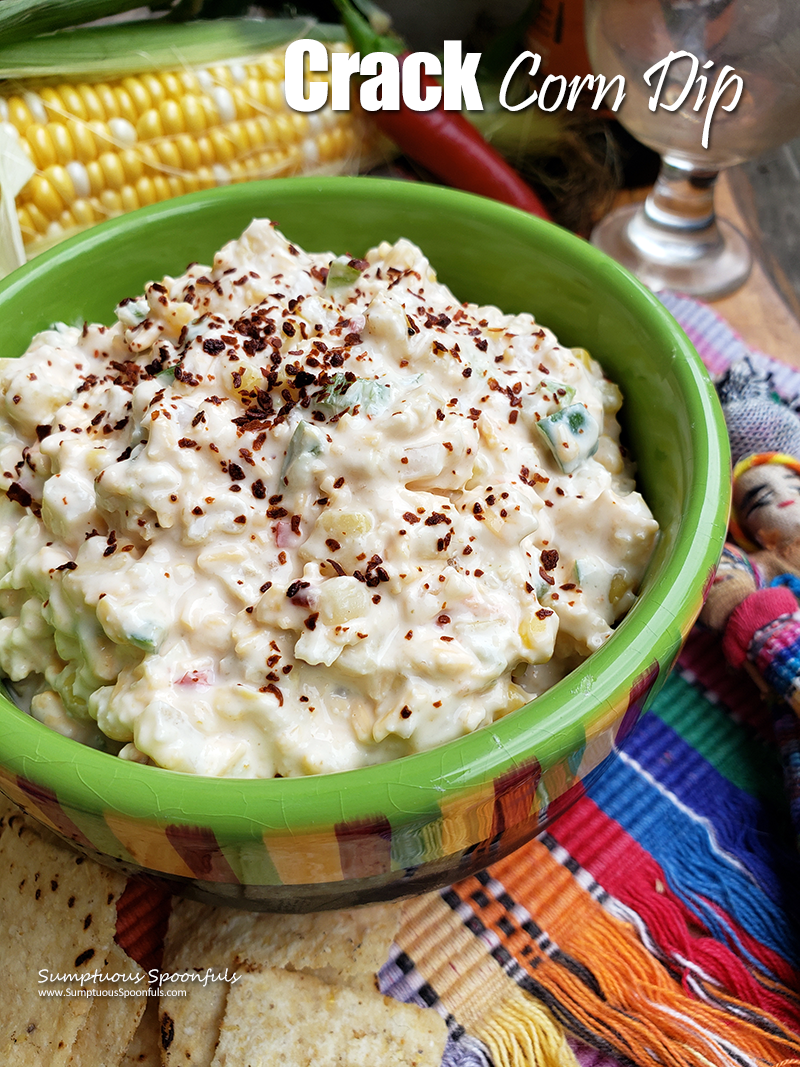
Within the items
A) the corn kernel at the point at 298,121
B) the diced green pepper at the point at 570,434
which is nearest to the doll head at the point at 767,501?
the diced green pepper at the point at 570,434

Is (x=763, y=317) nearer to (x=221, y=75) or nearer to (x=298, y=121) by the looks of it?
(x=298, y=121)

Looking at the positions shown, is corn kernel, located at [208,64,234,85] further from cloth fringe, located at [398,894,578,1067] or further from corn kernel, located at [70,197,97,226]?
cloth fringe, located at [398,894,578,1067]

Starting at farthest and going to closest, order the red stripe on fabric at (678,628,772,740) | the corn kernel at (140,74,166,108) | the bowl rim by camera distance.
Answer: the corn kernel at (140,74,166,108) < the red stripe on fabric at (678,628,772,740) < the bowl rim

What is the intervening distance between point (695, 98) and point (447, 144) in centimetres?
73

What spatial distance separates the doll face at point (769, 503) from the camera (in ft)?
6.46

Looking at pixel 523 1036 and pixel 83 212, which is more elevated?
pixel 83 212

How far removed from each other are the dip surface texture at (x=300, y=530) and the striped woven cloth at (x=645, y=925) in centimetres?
32

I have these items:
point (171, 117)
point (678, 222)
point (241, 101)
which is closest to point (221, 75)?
point (241, 101)

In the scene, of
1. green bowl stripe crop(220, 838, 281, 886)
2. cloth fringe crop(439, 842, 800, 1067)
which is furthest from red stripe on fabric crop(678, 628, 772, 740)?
green bowl stripe crop(220, 838, 281, 886)

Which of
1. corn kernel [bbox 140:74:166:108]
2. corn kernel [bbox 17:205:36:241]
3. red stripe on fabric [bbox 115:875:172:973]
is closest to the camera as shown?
red stripe on fabric [bbox 115:875:172:973]

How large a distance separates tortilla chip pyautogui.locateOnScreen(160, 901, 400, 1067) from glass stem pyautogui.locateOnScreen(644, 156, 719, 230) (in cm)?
225

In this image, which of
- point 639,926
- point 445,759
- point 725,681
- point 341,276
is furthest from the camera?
point 725,681

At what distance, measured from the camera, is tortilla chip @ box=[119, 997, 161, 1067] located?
1.51m

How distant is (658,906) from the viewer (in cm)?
162
